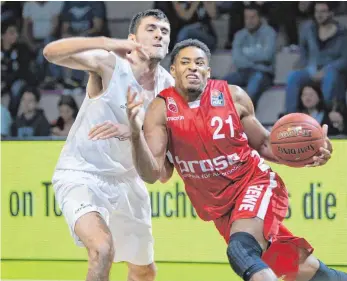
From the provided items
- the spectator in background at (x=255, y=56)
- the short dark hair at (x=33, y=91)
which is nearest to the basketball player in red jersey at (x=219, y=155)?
the spectator in background at (x=255, y=56)

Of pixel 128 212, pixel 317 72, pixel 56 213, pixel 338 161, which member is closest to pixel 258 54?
pixel 317 72

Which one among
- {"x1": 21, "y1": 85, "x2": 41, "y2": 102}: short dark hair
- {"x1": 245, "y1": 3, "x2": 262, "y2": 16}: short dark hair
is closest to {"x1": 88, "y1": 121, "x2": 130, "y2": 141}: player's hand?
{"x1": 245, "y1": 3, "x2": 262, "y2": 16}: short dark hair

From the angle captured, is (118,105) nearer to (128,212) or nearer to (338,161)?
(128,212)

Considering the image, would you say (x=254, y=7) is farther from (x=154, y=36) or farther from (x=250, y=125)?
(x=250, y=125)

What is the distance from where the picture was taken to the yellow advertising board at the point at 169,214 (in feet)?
22.6

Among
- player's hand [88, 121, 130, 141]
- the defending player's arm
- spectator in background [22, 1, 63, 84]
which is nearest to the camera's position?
the defending player's arm

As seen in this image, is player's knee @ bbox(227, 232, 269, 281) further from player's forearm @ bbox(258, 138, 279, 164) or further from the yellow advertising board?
the yellow advertising board

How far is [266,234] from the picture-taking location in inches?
186

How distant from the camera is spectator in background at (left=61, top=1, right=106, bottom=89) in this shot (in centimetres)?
979

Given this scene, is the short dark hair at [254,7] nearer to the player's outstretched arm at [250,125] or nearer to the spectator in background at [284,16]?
the spectator in background at [284,16]

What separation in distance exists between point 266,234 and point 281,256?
0.97 feet

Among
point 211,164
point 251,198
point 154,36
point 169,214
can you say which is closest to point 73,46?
point 154,36

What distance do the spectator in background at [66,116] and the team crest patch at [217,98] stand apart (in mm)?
4239

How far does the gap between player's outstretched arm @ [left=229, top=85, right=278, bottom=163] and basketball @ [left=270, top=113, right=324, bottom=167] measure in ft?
0.59
